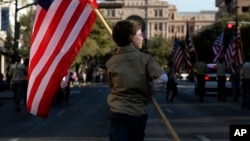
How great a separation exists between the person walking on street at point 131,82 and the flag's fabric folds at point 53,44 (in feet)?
3.47

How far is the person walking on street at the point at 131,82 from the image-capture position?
21.1ft

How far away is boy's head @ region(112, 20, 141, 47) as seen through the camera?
6422 mm

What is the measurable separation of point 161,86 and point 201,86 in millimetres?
21306

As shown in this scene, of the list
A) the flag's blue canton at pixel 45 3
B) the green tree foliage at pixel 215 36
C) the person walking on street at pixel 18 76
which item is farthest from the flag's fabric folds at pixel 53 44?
the green tree foliage at pixel 215 36

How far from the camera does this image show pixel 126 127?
6453 mm

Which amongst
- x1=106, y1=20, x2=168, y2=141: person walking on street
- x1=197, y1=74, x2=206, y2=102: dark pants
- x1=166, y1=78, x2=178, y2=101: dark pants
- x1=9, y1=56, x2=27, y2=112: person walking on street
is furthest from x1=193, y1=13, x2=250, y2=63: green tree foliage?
x1=106, y1=20, x2=168, y2=141: person walking on street

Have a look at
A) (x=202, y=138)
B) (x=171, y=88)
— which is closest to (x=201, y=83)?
(x=171, y=88)

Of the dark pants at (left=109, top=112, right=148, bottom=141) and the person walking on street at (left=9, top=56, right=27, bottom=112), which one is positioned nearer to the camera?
the dark pants at (left=109, top=112, right=148, bottom=141)

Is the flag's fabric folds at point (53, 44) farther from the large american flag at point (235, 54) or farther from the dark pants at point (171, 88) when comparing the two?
the large american flag at point (235, 54)

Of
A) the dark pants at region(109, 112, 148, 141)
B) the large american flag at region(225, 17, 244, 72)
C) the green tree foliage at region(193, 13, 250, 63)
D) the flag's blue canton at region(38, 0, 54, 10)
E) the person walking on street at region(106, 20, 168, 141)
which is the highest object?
the flag's blue canton at region(38, 0, 54, 10)

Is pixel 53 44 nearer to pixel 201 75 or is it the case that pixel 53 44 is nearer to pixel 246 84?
pixel 246 84

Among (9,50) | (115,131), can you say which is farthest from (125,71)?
(9,50)

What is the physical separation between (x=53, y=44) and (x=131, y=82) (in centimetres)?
136

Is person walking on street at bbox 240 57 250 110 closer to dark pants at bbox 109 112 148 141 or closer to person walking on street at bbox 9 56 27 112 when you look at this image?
person walking on street at bbox 9 56 27 112
